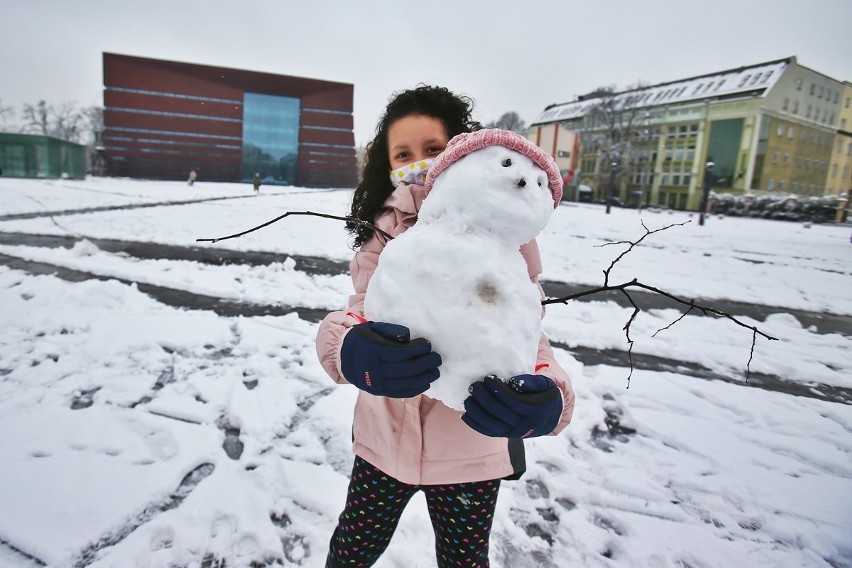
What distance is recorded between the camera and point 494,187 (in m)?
0.83

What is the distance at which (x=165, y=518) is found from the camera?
187 centimetres

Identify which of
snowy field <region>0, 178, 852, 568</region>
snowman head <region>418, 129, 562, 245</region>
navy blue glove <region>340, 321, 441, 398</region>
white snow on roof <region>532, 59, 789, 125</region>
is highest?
white snow on roof <region>532, 59, 789, 125</region>

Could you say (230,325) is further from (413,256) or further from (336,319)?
(413,256)

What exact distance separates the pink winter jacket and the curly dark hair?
0.22m

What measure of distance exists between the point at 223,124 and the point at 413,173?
1954 inches

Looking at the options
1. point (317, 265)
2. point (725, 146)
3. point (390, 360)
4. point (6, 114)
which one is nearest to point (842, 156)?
point (725, 146)

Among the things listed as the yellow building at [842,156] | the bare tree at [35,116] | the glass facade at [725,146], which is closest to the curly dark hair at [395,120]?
the glass facade at [725,146]

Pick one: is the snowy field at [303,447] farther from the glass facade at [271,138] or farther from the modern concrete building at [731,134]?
the glass facade at [271,138]

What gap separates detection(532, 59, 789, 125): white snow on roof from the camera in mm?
36969

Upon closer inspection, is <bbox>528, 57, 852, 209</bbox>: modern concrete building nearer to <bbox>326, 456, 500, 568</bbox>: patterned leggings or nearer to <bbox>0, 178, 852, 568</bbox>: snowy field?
<bbox>0, 178, 852, 568</bbox>: snowy field

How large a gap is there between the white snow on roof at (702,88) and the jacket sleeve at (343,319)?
137 feet

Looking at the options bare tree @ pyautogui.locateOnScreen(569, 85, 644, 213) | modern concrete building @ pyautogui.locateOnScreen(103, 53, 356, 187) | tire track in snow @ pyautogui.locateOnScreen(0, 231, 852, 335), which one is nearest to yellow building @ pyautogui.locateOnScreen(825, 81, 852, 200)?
bare tree @ pyautogui.locateOnScreen(569, 85, 644, 213)

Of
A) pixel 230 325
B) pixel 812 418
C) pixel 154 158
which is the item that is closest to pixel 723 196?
pixel 812 418

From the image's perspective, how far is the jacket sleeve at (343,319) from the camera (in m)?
1.16
